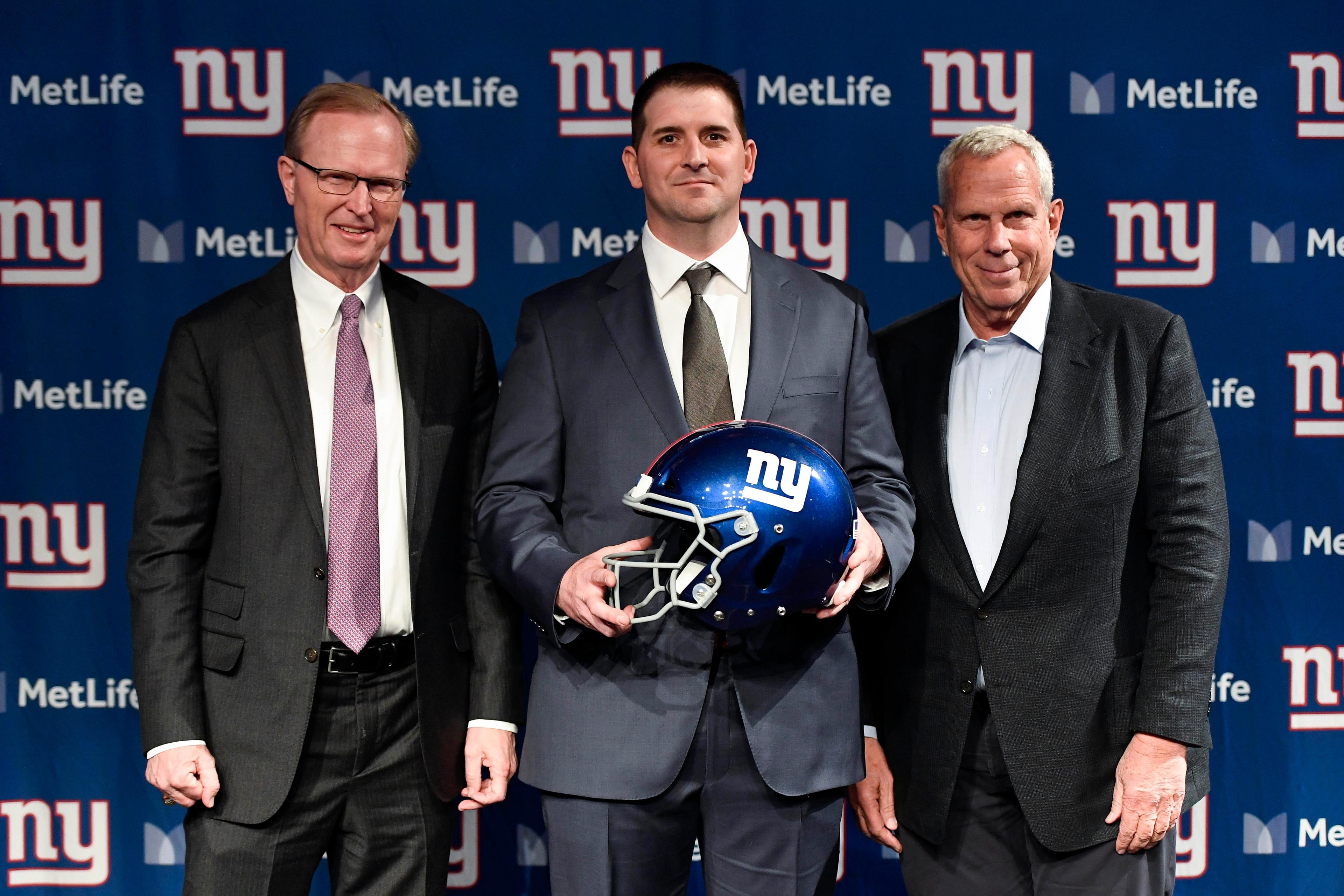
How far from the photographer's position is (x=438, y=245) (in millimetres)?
3311

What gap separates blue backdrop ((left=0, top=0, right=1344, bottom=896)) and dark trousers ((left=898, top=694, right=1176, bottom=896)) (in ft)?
4.27

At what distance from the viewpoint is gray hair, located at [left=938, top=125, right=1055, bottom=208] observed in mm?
2395


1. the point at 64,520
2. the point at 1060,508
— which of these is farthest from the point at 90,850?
the point at 1060,508

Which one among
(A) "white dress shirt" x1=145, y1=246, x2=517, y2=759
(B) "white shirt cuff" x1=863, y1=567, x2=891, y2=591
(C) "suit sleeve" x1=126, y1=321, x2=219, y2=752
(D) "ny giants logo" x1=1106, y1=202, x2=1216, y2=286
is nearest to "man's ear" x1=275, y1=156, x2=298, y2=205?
(A) "white dress shirt" x1=145, y1=246, x2=517, y2=759

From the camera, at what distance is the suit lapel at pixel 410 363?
2.41m

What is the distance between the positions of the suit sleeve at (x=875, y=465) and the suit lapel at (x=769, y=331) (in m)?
0.16

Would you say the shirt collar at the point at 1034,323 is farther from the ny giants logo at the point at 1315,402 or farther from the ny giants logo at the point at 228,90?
the ny giants logo at the point at 228,90

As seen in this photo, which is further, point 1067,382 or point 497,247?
point 497,247

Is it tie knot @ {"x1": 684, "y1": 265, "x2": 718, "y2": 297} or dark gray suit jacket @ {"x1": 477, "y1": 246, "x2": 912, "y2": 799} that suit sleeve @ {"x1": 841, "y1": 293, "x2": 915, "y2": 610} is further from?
tie knot @ {"x1": 684, "y1": 265, "x2": 718, "y2": 297}

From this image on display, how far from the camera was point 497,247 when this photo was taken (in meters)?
3.32

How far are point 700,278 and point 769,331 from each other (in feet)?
0.64

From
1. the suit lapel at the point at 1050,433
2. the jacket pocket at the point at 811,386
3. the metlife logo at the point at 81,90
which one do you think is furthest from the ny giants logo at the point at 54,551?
the suit lapel at the point at 1050,433

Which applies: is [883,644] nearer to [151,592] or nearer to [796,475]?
[796,475]

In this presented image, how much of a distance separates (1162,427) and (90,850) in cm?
325
